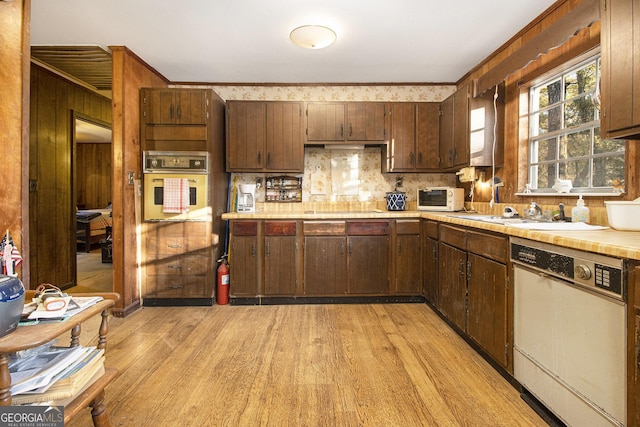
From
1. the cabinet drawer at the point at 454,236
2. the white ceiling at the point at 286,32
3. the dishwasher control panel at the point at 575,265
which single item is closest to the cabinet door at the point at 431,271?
the cabinet drawer at the point at 454,236

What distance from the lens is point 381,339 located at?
102 inches

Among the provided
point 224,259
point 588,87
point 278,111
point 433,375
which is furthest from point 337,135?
point 433,375

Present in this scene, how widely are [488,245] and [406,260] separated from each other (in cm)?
136

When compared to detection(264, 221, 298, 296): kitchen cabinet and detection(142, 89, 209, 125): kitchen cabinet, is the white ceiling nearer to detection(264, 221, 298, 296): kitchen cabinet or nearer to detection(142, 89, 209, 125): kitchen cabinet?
detection(142, 89, 209, 125): kitchen cabinet

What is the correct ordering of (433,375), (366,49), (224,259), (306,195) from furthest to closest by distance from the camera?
(306,195) → (224,259) → (366,49) → (433,375)

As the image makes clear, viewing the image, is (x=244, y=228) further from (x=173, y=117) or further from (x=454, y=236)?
(x=454, y=236)

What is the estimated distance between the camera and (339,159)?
407cm

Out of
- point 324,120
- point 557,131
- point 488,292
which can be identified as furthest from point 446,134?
point 488,292

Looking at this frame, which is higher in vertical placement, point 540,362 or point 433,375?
point 540,362

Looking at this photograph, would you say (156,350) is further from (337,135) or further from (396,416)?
(337,135)

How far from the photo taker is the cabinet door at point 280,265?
11.2 ft

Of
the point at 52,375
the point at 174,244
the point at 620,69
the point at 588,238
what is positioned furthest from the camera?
the point at 174,244

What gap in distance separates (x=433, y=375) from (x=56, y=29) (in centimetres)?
419

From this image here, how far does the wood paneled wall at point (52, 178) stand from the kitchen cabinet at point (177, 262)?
59.9 inches
